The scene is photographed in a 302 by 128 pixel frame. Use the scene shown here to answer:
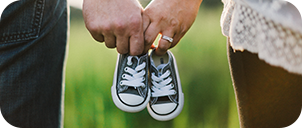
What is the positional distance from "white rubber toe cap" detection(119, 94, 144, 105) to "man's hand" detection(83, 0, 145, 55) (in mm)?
231

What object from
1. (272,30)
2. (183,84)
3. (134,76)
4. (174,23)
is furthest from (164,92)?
(183,84)

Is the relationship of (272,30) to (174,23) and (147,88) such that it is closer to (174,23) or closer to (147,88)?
(174,23)

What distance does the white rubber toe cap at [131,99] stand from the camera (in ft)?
2.33

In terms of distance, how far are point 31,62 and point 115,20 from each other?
13.4 inches

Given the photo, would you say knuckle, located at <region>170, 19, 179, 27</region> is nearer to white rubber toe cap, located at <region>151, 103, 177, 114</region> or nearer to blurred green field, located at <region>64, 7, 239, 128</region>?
white rubber toe cap, located at <region>151, 103, 177, 114</region>

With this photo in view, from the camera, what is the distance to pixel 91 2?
615 mm

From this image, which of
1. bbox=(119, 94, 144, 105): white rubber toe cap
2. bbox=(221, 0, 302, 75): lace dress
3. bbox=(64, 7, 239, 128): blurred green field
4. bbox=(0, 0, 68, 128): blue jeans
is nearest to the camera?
bbox=(221, 0, 302, 75): lace dress

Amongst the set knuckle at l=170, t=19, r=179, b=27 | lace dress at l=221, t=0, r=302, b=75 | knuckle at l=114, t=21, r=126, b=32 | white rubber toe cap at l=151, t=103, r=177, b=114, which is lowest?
white rubber toe cap at l=151, t=103, r=177, b=114

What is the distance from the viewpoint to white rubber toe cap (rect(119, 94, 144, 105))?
711mm

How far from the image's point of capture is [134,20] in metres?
0.60

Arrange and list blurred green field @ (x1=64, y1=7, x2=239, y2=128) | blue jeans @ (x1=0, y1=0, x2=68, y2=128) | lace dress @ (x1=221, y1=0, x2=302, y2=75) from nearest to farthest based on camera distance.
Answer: lace dress @ (x1=221, y1=0, x2=302, y2=75), blue jeans @ (x1=0, y1=0, x2=68, y2=128), blurred green field @ (x1=64, y1=7, x2=239, y2=128)

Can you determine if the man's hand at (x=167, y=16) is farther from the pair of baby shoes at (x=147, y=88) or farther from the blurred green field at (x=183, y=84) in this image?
the blurred green field at (x=183, y=84)

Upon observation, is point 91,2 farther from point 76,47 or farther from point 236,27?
point 76,47

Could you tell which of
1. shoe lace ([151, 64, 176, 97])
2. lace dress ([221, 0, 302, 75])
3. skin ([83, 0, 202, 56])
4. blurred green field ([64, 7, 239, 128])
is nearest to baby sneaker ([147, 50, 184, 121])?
shoe lace ([151, 64, 176, 97])
